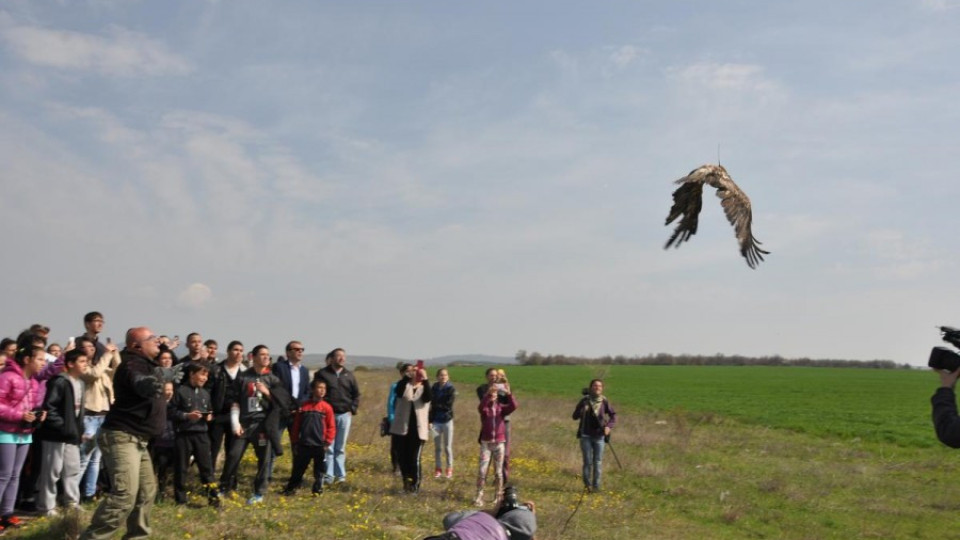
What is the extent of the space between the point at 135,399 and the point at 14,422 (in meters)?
1.59

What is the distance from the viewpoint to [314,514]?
7.99 metres

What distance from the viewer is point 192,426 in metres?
8.03

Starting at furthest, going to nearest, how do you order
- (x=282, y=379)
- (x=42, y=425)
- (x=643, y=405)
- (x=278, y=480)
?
(x=643, y=405) → (x=278, y=480) → (x=282, y=379) → (x=42, y=425)

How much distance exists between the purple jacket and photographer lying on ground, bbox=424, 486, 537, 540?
6070 millimetres

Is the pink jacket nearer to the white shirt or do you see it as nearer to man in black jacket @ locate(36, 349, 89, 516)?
man in black jacket @ locate(36, 349, 89, 516)

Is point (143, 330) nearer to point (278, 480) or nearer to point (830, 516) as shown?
point (278, 480)

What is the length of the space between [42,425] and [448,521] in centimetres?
513

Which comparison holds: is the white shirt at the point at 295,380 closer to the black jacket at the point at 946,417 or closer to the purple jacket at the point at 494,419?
the purple jacket at the point at 494,419

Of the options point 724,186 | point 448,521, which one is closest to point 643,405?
point 724,186

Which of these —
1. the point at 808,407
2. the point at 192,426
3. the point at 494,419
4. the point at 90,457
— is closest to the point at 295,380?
the point at 192,426

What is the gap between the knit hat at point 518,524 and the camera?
3.76 meters

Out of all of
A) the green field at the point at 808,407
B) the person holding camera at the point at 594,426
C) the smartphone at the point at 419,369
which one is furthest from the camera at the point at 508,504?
the green field at the point at 808,407

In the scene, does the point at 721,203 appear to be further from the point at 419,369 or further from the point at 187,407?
the point at 187,407

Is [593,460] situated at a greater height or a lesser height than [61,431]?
lesser
